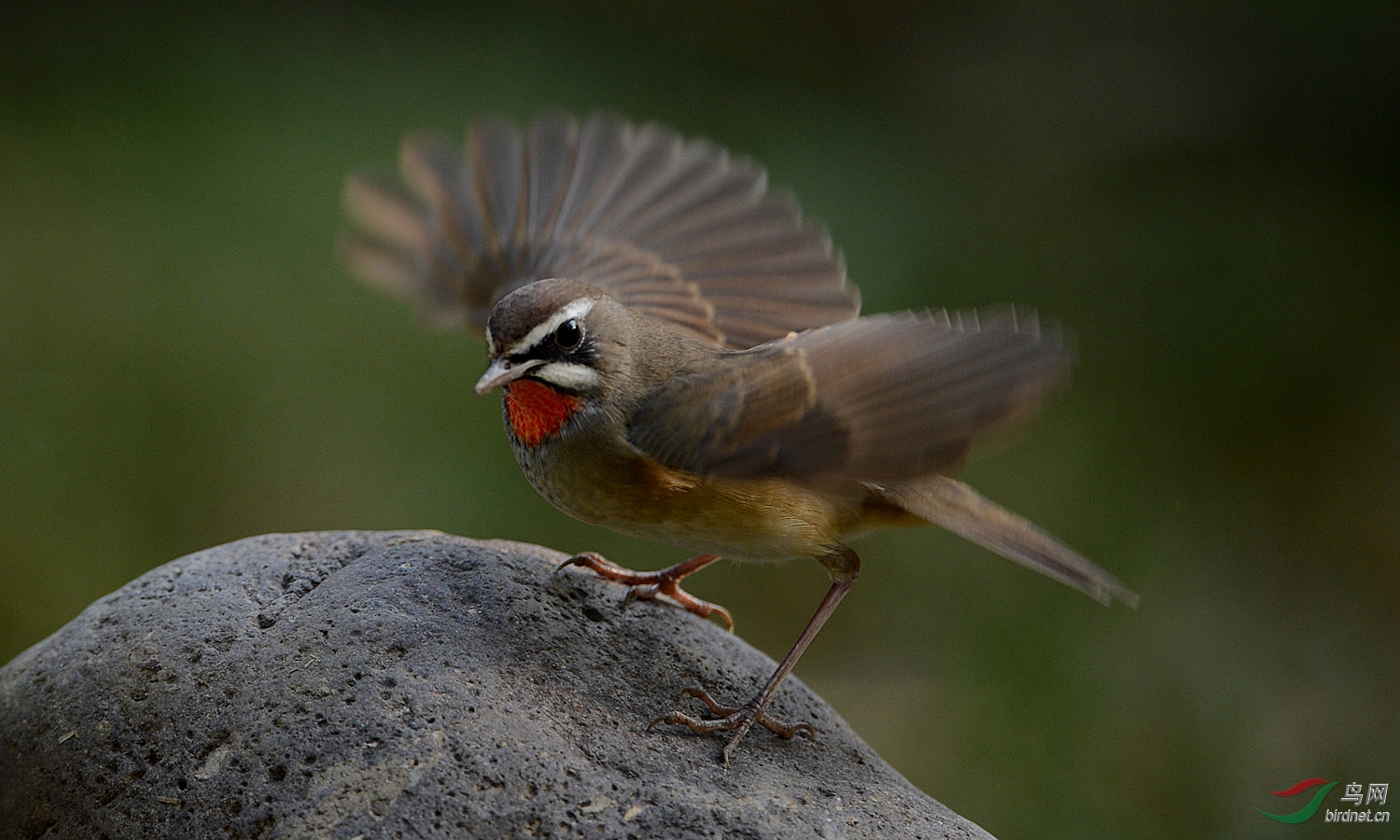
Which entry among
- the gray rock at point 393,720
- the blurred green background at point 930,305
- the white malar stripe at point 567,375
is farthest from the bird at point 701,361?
the blurred green background at point 930,305

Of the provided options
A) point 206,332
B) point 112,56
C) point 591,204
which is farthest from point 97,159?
point 591,204

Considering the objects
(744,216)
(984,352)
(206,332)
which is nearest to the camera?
(984,352)

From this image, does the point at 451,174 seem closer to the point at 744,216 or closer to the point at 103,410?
the point at 744,216

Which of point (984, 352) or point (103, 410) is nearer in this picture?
point (984, 352)

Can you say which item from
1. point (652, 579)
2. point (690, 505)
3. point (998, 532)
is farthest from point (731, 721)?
point (998, 532)

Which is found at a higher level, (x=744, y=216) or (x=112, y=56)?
(x=744, y=216)

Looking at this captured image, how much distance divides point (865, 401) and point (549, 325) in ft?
3.41

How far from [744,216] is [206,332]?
410 cm

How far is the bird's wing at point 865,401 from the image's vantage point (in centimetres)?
354

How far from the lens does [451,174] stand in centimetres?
582

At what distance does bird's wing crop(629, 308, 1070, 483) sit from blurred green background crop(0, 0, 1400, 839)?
3.38 meters

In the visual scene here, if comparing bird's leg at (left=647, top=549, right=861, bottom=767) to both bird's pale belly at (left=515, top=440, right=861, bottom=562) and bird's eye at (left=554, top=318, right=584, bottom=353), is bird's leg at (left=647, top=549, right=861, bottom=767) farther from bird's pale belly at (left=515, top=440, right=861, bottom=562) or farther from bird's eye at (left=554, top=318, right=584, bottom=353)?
bird's eye at (left=554, top=318, right=584, bottom=353)

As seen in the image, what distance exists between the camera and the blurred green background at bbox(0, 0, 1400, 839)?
23.3ft

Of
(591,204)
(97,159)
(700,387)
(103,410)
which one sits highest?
(591,204)
